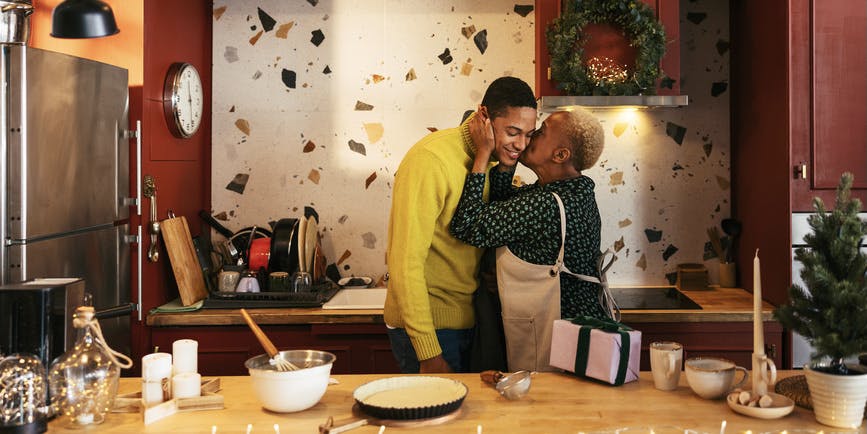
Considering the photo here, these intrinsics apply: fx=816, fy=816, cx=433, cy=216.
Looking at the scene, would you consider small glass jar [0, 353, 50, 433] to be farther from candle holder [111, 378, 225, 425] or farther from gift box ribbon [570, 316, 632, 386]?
gift box ribbon [570, 316, 632, 386]

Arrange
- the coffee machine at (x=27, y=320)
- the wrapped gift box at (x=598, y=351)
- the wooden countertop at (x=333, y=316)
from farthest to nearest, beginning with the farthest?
1. the wooden countertop at (x=333, y=316)
2. the wrapped gift box at (x=598, y=351)
3. the coffee machine at (x=27, y=320)

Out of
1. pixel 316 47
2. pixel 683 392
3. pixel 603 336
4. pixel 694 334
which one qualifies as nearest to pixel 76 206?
pixel 316 47

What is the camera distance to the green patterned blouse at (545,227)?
2625 millimetres

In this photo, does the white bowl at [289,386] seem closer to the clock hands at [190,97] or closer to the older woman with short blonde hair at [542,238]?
the older woman with short blonde hair at [542,238]

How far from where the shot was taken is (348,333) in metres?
3.42

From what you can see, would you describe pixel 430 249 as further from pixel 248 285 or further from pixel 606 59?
pixel 606 59

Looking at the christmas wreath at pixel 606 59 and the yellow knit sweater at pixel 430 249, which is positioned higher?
the christmas wreath at pixel 606 59

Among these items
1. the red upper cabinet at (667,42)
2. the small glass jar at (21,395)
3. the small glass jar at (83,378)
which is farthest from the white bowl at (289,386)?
the red upper cabinet at (667,42)

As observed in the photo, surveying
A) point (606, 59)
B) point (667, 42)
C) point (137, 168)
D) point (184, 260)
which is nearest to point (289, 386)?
point (137, 168)

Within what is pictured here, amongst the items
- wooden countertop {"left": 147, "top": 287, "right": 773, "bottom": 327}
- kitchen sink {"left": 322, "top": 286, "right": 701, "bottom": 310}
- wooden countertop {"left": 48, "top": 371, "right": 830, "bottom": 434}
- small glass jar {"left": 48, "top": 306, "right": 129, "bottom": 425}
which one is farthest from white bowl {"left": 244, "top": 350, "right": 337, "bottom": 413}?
kitchen sink {"left": 322, "top": 286, "right": 701, "bottom": 310}

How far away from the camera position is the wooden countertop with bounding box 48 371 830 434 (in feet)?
6.03

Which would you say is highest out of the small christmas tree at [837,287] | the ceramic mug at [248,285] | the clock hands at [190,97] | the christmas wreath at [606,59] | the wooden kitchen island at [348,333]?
the christmas wreath at [606,59]

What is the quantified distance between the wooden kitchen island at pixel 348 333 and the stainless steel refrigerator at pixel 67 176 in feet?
1.01

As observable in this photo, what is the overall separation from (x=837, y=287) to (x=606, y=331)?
0.59 metres
